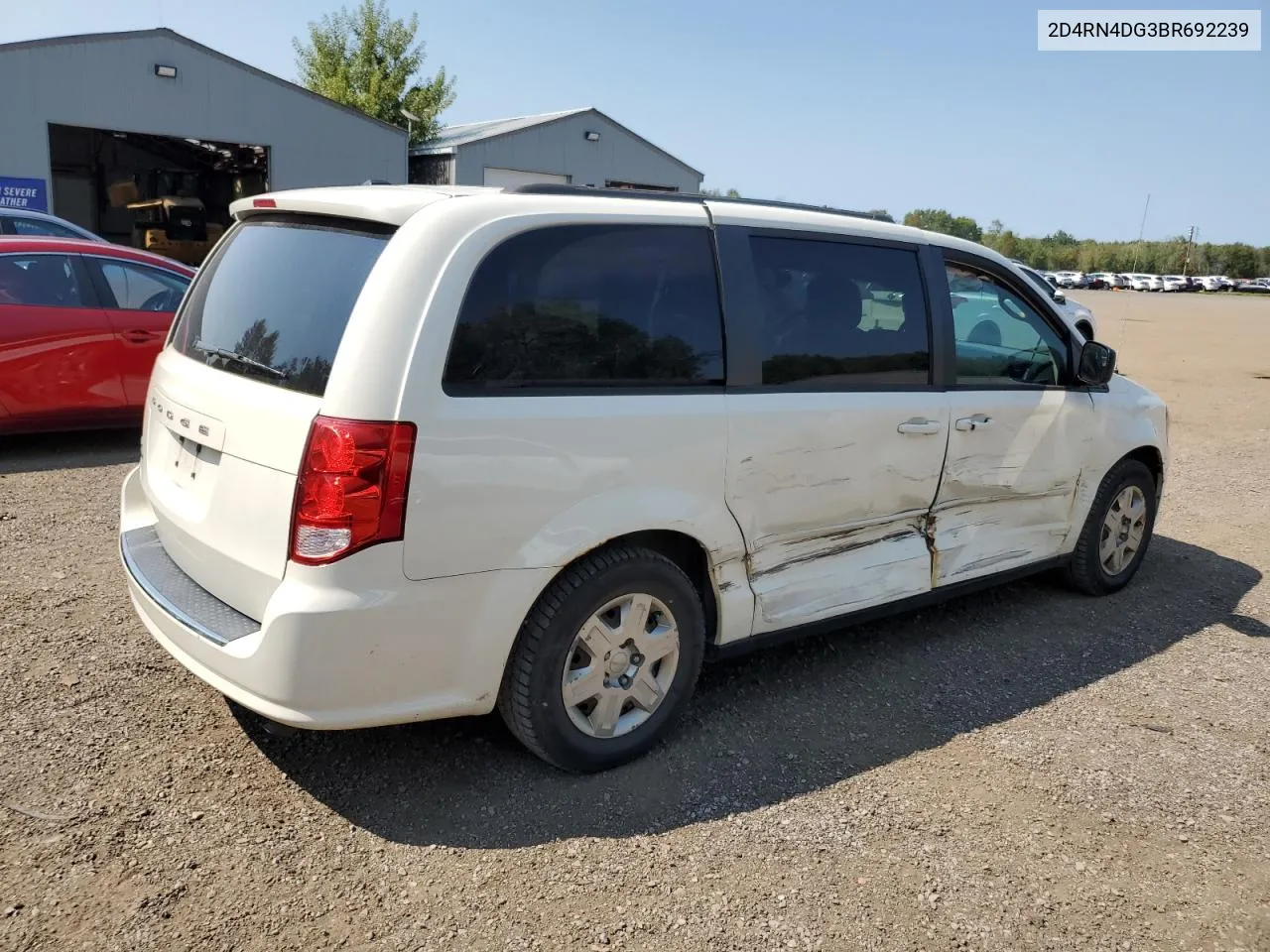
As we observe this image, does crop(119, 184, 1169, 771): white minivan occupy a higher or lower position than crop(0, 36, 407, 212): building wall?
lower

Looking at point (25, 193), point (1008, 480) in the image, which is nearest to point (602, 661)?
point (1008, 480)

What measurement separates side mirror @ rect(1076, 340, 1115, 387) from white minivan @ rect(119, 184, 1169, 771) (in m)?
0.84

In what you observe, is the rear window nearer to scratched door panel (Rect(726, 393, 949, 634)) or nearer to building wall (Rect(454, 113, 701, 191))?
scratched door panel (Rect(726, 393, 949, 634))

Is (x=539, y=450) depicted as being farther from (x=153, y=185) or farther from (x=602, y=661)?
(x=153, y=185)

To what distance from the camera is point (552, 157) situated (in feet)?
82.6

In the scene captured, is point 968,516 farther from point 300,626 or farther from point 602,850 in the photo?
point 300,626

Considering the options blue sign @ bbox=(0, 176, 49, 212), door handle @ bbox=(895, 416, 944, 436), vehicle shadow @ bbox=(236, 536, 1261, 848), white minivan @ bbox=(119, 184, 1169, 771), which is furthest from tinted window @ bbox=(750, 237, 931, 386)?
blue sign @ bbox=(0, 176, 49, 212)

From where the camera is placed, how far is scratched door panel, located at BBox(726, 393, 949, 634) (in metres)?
3.47

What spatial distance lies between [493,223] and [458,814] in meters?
1.80

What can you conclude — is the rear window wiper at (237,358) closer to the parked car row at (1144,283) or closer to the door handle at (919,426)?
the door handle at (919,426)

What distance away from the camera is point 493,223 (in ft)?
9.58

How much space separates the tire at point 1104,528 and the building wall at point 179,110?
60.4ft

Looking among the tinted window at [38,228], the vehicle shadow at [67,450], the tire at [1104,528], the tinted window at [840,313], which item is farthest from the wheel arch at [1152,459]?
the tinted window at [38,228]

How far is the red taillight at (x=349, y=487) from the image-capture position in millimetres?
2658
